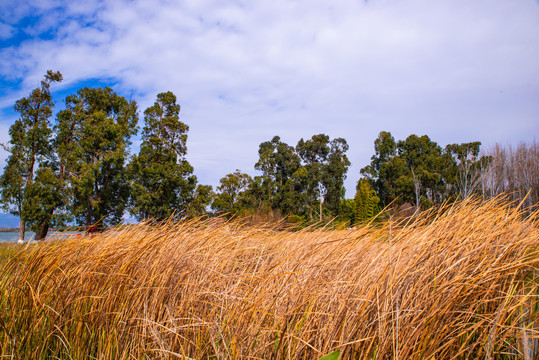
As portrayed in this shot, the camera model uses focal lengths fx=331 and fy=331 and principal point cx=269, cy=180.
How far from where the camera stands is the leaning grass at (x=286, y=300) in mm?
1753

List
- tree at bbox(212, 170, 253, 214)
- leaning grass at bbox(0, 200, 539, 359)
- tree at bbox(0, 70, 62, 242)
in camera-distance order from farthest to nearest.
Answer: tree at bbox(212, 170, 253, 214) < tree at bbox(0, 70, 62, 242) < leaning grass at bbox(0, 200, 539, 359)

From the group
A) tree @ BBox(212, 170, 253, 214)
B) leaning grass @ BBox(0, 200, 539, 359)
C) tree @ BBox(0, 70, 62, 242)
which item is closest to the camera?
leaning grass @ BBox(0, 200, 539, 359)

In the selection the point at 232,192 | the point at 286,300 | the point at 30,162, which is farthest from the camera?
the point at 232,192

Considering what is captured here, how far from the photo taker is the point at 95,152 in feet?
65.4

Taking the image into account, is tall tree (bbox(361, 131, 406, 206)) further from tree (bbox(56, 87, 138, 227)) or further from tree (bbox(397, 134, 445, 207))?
tree (bbox(56, 87, 138, 227))

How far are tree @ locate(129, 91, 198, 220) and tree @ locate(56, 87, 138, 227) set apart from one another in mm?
1070

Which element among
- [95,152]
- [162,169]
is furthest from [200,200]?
[95,152]

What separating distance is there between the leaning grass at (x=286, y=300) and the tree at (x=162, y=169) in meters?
17.4

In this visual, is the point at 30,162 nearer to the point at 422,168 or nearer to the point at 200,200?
the point at 200,200

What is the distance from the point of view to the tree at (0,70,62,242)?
17.4m

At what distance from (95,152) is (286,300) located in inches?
824

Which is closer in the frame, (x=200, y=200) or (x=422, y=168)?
(x=200, y=200)

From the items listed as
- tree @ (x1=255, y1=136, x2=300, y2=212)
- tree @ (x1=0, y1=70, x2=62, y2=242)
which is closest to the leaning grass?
tree @ (x1=0, y1=70, x2=62, y2=242)

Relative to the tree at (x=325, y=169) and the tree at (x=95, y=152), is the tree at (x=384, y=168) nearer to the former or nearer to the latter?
the tree at (x=325, y=169)
